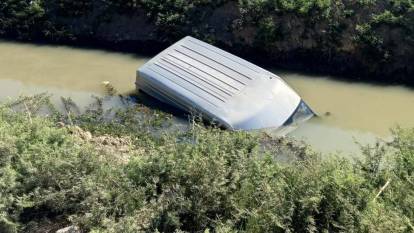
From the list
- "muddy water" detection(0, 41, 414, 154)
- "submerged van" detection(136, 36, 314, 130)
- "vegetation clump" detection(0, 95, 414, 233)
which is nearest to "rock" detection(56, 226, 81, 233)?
"vegetation clump" detection(0, 95, 414, 233)

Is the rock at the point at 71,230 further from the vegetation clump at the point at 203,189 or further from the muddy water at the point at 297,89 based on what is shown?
the muddy water at the point at 297,89

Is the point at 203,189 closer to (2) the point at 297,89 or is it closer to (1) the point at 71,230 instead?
(1) the point at 71,230

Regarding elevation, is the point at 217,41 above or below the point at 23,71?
above

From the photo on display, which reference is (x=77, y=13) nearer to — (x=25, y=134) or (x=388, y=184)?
(x=25, y=134)

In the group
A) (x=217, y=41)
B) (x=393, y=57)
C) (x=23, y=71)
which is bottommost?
(x=23, y=71)

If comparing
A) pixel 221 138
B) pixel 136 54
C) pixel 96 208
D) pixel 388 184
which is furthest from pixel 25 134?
pixel 136 54

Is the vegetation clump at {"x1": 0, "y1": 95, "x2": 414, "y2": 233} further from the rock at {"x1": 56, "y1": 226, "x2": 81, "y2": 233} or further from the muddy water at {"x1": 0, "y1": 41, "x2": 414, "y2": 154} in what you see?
the muddy water at {"x1": 0, "y1": 41, "x2": 414, "y2": 154}

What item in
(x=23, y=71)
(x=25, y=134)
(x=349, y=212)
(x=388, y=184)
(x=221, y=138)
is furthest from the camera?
(x=23, y=71)

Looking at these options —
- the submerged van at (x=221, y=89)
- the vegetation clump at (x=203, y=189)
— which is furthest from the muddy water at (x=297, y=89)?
the vegetation clump at (x=203, y=189)
